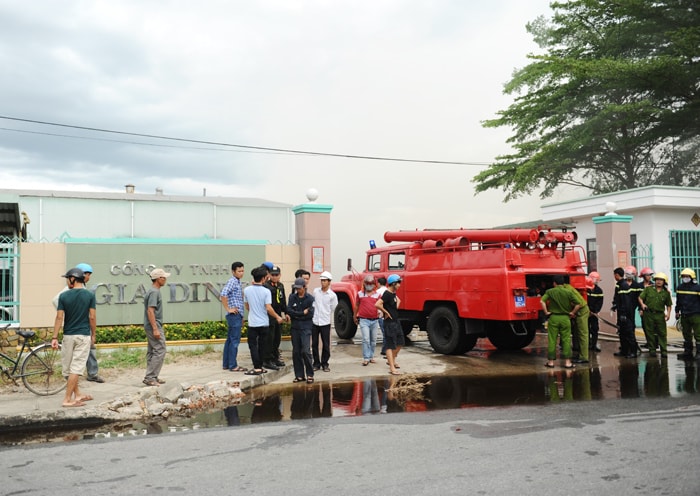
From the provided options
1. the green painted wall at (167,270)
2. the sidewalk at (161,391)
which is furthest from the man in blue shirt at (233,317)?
the green painted wall at (167,270)

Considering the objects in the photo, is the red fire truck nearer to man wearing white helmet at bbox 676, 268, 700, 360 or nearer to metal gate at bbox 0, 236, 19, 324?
man wearing white helmet at bbox 676, 268, 700, 360

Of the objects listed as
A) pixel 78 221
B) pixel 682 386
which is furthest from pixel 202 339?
pixel 78 221

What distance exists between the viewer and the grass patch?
430 inches

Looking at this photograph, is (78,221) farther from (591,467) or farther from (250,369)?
(591,467)

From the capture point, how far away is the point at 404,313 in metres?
13.9

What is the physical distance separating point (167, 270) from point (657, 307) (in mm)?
9917

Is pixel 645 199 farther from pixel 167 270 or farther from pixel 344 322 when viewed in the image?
pixel 167 270

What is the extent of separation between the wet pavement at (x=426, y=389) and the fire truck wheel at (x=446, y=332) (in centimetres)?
23

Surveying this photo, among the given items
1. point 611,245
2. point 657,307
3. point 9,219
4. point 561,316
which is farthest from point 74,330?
point 611,245

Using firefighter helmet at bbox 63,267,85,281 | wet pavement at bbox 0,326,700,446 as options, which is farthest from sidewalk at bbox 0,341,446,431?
firefighter helmet at bbox 63,267,85,281

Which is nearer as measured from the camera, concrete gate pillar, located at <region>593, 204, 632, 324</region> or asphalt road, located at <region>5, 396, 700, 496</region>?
asphalt road, located at <region>5, 396, 700, 496</region>

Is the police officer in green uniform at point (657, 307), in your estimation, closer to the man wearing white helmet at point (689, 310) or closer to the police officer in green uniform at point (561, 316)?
the man wearing white helmet at point (689, 310)

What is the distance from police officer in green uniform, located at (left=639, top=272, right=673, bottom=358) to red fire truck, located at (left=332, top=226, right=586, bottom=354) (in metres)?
1.22

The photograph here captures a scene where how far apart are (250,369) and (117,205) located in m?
21.7
